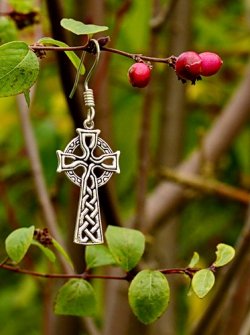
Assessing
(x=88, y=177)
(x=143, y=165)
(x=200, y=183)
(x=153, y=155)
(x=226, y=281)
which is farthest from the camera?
(x=153, y=155)

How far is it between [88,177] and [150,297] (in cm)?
10

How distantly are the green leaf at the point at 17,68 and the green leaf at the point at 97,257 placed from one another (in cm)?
21

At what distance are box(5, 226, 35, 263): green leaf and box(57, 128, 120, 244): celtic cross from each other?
35 mm

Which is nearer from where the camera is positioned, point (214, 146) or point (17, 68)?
point (17, 68)

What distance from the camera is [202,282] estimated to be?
52 centimetres

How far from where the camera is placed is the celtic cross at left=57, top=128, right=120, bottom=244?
55 centimetres

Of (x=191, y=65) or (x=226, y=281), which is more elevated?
(x=191, y=65)

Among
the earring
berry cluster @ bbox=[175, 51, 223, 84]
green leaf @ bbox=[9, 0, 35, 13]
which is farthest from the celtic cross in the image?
green leaf @ bbox=[9, 0, 35, 13]

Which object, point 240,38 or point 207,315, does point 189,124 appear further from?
point 207,315

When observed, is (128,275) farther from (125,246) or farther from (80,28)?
(80,28)

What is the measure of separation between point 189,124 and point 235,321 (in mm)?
622

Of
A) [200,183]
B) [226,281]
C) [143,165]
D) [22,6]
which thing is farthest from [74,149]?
[200,183]

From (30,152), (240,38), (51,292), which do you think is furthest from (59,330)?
(240,38)

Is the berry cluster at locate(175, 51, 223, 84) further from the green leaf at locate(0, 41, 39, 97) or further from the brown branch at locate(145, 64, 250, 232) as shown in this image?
the brown branch at locate(145, 64, 250, 232)
